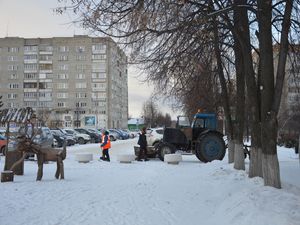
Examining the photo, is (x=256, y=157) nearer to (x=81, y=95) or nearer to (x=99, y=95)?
(x=99, y=95)

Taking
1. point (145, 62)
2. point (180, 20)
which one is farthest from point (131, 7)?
point (145, 62)

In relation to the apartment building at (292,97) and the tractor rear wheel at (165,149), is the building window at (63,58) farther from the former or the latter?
the tractor rear wheel at (165,149)

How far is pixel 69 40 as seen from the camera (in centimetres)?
10938

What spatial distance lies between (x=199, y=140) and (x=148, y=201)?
1279cm

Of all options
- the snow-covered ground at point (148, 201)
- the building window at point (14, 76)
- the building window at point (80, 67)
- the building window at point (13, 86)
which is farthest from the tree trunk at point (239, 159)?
the building window at point (14, 76)

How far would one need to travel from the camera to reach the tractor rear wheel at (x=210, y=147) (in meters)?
22.8

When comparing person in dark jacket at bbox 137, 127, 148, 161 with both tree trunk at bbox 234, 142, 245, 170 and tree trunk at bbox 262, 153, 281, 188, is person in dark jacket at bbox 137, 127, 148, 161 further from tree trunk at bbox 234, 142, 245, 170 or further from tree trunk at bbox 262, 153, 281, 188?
tree trunk at bbox 262, 153, 281, 188

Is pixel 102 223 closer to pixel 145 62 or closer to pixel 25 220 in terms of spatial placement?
pixel 25 220

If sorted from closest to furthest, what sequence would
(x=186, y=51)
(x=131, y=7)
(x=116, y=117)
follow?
(x=131, y=7) → (x=186, y=51) → (x=116, y=117)

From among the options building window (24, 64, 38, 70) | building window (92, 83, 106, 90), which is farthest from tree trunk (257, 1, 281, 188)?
building window (24, 64, 38, 70)

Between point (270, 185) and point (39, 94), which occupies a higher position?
point (39, 94)

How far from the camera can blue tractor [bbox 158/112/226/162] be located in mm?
22875

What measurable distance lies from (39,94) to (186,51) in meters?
98.9

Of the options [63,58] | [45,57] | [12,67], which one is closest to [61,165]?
[63,58]
